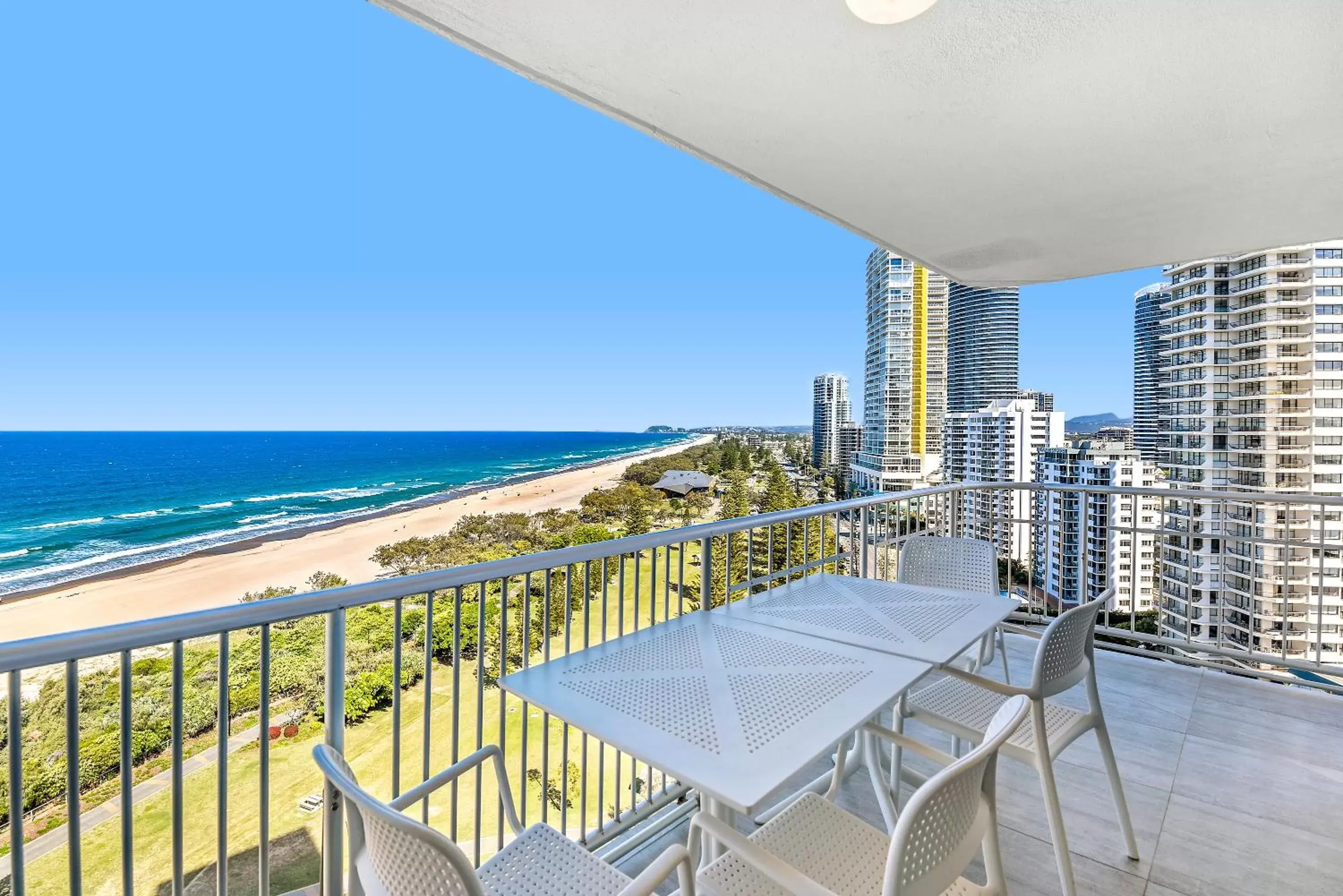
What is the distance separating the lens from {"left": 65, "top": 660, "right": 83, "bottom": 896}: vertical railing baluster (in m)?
1.03

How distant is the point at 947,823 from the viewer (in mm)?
1035

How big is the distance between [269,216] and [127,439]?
28201 millimetres

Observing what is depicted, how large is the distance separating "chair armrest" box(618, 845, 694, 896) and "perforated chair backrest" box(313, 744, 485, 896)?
0.78ft

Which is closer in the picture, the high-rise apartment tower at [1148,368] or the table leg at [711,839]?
the table leg at [711,839]

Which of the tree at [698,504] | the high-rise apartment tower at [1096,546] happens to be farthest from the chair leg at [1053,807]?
the tree at [698,504]

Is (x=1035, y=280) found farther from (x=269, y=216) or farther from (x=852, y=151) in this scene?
(x=269, y=216)

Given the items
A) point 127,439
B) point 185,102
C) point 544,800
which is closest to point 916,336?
point 544,800

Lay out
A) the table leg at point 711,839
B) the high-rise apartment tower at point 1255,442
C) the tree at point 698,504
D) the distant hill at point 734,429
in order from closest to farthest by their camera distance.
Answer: the table leg at point 711,839 < the high-rise apartment tower at point 1255,442 < the tree at point 698,504 < the distant hill at point 734,429

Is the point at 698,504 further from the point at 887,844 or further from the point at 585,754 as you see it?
the point at 887,844

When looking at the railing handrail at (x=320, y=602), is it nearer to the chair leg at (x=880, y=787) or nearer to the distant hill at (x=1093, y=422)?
the chair leg at (x=880, y=787)

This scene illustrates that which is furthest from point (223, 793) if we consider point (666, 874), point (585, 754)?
point (666, 874)

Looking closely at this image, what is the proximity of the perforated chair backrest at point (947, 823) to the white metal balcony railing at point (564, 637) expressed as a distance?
67cm

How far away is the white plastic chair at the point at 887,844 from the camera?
3.22ft

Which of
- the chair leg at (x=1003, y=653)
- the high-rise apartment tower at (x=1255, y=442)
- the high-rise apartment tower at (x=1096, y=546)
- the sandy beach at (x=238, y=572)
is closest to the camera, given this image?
the chair leg at (x=1003, y=653)
